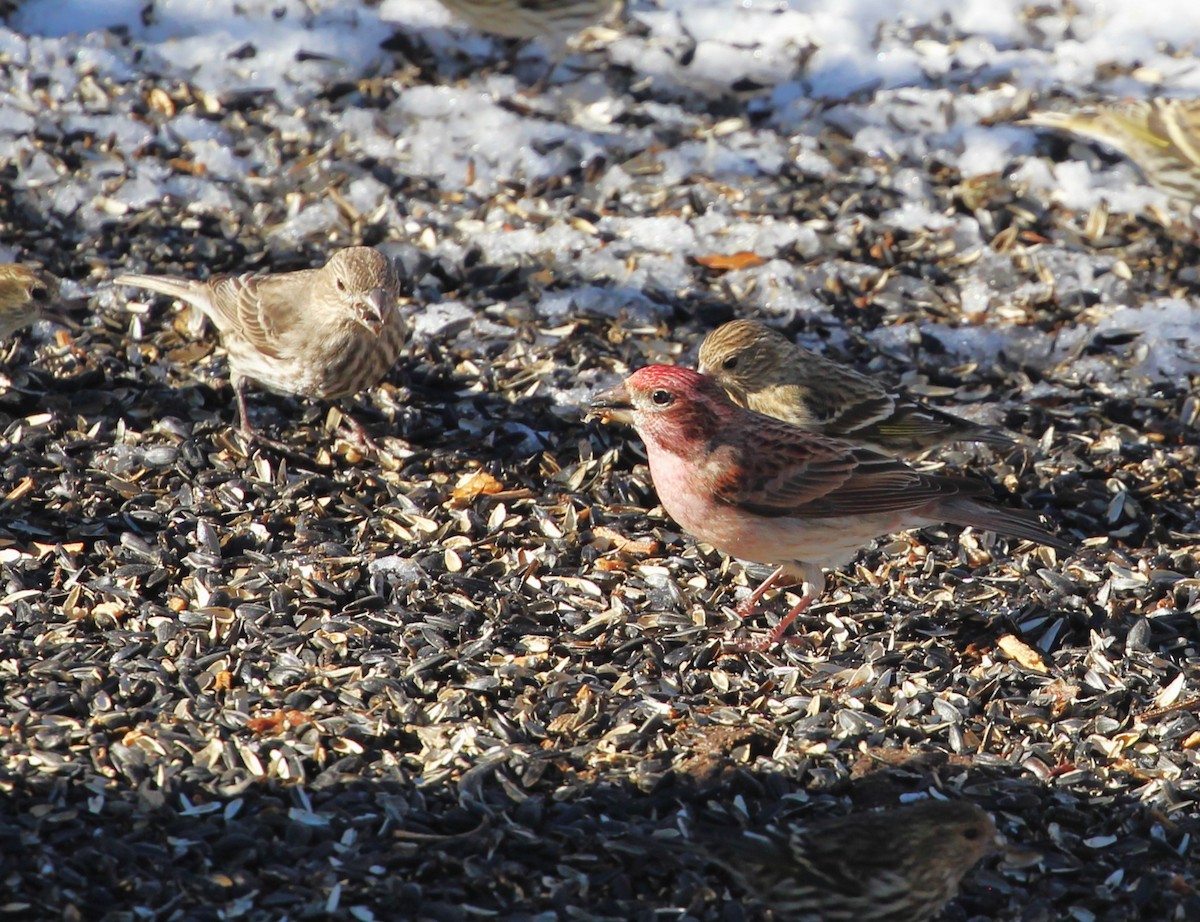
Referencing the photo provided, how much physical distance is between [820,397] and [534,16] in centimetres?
424

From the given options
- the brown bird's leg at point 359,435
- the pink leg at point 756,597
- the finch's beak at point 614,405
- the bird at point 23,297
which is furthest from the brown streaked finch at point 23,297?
the pink leg at point 756,597

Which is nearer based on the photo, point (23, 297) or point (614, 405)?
point (614, 405)

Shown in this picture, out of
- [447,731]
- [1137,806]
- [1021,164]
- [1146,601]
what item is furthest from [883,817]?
[1021,164]

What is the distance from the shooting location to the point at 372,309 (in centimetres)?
682

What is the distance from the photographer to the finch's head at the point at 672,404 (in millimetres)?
6078

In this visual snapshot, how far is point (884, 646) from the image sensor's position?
604cm

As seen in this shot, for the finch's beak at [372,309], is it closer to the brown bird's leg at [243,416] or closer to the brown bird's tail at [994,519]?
the brown bird's leg at [243,416]

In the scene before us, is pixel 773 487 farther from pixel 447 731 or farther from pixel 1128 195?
pixel 1128 195

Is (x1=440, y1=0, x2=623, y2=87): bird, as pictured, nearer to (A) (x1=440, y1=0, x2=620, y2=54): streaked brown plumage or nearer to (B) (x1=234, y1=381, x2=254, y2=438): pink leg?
(A) (x1=440, y1=0, x2=620, y2=54): streaked brown plumage

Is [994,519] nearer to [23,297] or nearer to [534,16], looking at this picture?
[23,297]

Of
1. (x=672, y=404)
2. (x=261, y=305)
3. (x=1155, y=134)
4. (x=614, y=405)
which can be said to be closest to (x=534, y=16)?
(x=261, y=305)

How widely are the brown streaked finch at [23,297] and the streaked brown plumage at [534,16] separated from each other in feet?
12.6

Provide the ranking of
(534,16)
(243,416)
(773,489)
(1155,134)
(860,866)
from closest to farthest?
(860,866)
(773,489)
(243,416)
(1155,134)
(534,16)

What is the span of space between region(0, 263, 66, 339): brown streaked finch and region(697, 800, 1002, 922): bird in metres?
4.53
